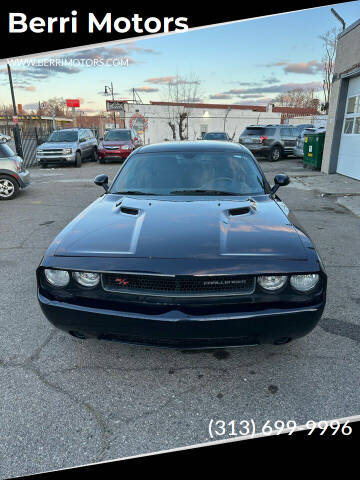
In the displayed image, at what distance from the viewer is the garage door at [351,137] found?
11420mm

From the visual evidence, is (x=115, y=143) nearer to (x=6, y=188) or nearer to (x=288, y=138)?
(x=6, y=188)

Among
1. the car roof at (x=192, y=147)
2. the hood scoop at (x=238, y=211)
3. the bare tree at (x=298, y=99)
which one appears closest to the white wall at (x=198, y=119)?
the bare tree at (x=298, y=99)

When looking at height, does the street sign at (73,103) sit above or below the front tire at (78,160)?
above

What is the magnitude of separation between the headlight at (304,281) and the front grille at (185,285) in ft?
0.89

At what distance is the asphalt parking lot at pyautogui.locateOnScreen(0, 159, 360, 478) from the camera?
79.2 inches

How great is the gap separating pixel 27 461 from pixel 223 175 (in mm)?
2869

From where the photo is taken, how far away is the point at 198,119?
47000 millimetres

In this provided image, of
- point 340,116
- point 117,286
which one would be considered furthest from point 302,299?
point 340,116

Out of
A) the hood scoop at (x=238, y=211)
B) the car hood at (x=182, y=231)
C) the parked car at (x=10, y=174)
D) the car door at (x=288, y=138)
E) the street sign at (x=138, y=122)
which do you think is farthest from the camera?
the street sign at (x=138, y=122)

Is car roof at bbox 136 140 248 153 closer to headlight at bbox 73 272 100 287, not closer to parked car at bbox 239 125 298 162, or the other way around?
headlight at bbox 73 272 100 287

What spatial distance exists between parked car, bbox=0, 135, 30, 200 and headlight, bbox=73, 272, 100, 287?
25.9 feet

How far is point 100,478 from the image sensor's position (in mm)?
1832

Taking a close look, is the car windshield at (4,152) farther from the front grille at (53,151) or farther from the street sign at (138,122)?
the street sign at (138,122)

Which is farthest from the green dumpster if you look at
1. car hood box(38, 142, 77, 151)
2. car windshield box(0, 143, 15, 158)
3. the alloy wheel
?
the alloy wheel
